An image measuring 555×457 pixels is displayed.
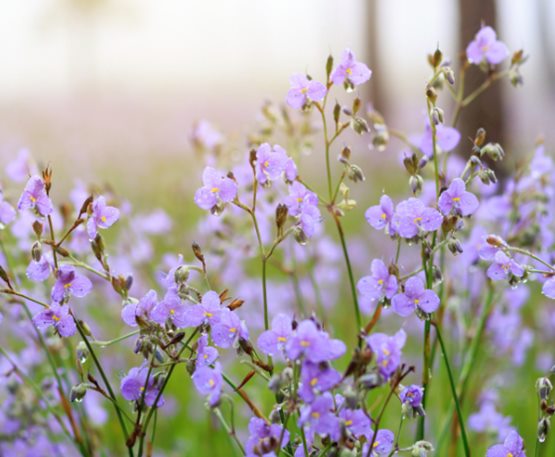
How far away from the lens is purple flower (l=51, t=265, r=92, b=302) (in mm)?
1408

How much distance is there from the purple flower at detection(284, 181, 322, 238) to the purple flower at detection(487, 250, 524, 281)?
1.13 feet

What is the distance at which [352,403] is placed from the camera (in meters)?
1.18

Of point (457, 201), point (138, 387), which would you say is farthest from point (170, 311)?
point (457, 201)

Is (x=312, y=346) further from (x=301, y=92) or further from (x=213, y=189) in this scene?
(x=301, y=92)

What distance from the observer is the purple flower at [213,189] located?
58.0 inches

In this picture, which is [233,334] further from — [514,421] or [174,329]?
[514,421]

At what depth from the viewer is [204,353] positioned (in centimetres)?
138

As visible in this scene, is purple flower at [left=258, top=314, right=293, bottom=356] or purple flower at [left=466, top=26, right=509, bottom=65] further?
purple flower at [left=466, top=26, right=509, bottom=65]

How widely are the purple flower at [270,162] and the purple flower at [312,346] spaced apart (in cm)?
40

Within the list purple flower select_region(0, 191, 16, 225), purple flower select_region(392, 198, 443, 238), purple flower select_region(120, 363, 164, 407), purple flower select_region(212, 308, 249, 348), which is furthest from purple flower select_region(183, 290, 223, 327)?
purple flower select_region(0, 191, 16, 225)

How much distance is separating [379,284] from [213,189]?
1.18 ft

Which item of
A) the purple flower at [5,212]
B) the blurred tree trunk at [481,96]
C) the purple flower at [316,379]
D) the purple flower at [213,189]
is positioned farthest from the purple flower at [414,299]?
the blurred tree trunk at [481,96]

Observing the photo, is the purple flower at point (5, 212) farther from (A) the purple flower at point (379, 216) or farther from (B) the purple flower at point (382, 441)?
(B) the purple flower at point (382, 441)

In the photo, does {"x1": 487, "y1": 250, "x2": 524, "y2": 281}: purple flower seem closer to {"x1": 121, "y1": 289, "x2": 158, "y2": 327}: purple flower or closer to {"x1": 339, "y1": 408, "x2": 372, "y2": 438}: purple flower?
{"x1": 339, "y1": 408, "x2": 372, "y2": 438}: purple flower
